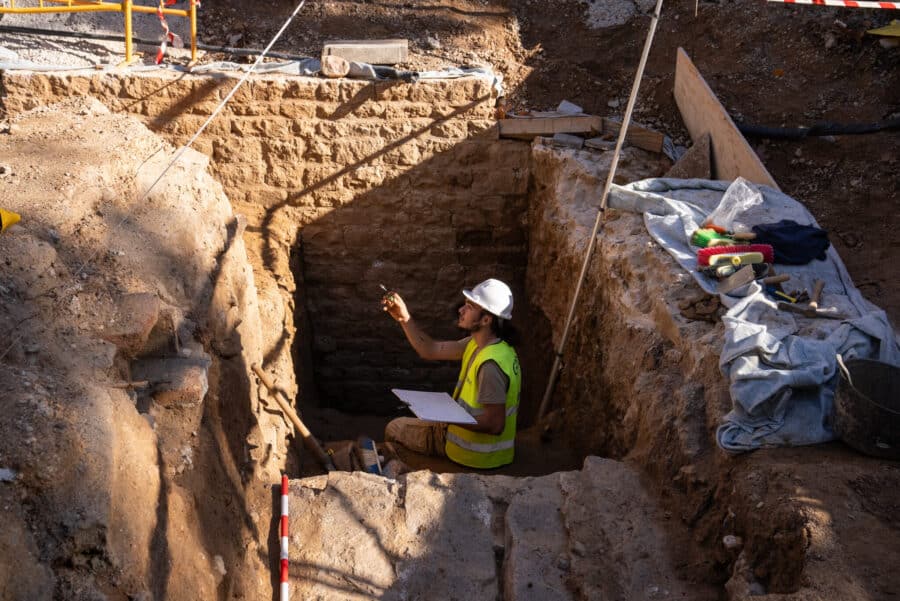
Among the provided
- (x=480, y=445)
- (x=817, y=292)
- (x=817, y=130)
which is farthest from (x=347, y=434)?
(x=817, y=130)

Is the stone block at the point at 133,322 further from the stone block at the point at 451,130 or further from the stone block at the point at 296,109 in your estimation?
the stone block at the point at 451,130

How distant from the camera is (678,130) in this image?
297 inches

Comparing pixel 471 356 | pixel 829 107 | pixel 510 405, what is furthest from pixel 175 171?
pixel 829 107

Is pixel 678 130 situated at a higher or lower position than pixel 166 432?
higher

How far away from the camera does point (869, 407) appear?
3617mm

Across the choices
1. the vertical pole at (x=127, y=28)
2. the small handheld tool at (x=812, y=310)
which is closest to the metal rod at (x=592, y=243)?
the small handheld tool at (x=812, y=310)

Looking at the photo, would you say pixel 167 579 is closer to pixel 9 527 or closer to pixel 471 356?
pixel 9 527

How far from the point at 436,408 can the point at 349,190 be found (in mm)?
2848

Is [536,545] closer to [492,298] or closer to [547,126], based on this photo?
[492,298]

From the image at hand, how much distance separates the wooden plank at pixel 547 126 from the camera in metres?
7.21

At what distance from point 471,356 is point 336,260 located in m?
2.60

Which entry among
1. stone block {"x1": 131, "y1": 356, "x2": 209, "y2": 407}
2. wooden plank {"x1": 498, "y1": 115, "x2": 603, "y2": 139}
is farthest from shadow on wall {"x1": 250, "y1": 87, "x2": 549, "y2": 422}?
stone block {"x1": 131, "y1": 356, "x2": 209, "y2": 407}

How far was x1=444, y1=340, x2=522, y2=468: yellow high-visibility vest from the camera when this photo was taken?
5.34 meters

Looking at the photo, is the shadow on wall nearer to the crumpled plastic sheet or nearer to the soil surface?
the soil surface
